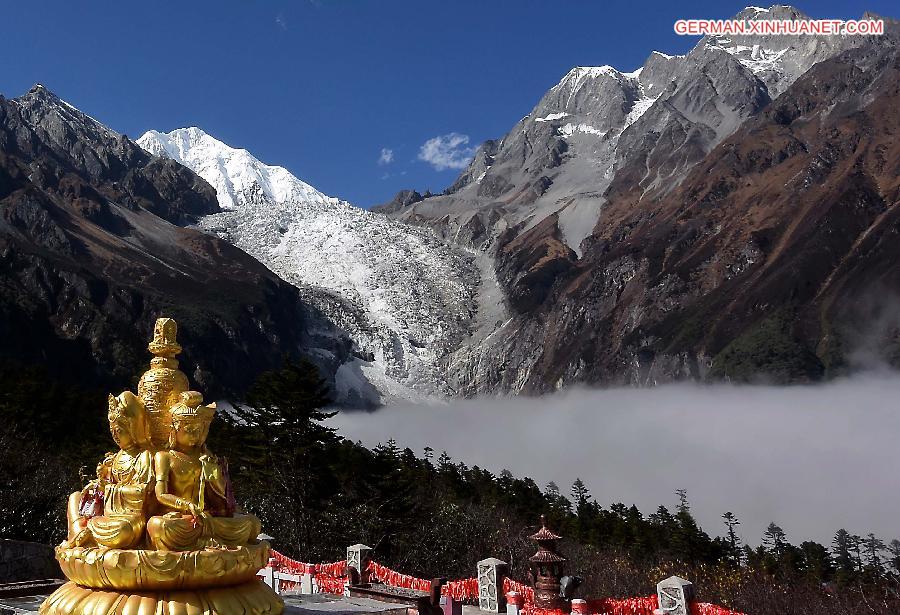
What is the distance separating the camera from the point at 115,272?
9894cm

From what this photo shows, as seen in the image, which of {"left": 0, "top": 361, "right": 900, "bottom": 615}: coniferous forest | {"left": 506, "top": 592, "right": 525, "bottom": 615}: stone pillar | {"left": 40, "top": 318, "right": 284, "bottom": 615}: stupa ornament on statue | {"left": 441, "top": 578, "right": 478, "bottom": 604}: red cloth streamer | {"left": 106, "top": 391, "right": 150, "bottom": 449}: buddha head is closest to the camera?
{"left": 40, "top": 318, "right": 284, "bottom": 615}: stupa ornament on statue

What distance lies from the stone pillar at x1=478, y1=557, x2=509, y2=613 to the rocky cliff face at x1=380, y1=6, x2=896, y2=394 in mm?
81360

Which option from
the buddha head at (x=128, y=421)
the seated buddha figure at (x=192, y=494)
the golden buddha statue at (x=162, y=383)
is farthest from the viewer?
the golden buddha statue at (x=162, y=383)

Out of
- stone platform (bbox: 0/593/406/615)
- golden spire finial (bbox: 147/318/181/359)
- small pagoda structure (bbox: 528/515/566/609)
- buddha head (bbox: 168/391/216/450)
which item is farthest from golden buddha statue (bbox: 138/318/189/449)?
small pagoda structure (bbox: 528/515/566/609)

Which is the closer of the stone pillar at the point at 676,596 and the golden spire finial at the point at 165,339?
the golden spire finial at the point at 165,339

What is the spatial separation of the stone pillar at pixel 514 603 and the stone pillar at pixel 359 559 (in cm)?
401

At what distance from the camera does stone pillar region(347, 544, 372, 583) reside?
54.3ft

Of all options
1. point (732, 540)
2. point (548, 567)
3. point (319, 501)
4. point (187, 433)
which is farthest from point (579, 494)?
point (187, 433)

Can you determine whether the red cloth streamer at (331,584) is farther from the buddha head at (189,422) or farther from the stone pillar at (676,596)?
the buddha head at (189,422)

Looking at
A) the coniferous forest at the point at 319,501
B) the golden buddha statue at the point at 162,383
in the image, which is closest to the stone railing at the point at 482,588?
the golden buddha statue at the point at 162,383

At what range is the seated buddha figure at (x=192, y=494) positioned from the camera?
7126 mm

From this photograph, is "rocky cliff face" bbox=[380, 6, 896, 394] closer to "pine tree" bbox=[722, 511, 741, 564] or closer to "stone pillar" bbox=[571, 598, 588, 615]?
"pine tree" bbox=[722, 511, 741, 564]

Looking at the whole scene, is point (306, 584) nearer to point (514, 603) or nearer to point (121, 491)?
point (514, 603)

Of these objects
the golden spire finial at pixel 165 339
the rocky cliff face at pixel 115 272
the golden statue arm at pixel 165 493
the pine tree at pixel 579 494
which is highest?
the rocky cliff face at pixel 115 272
